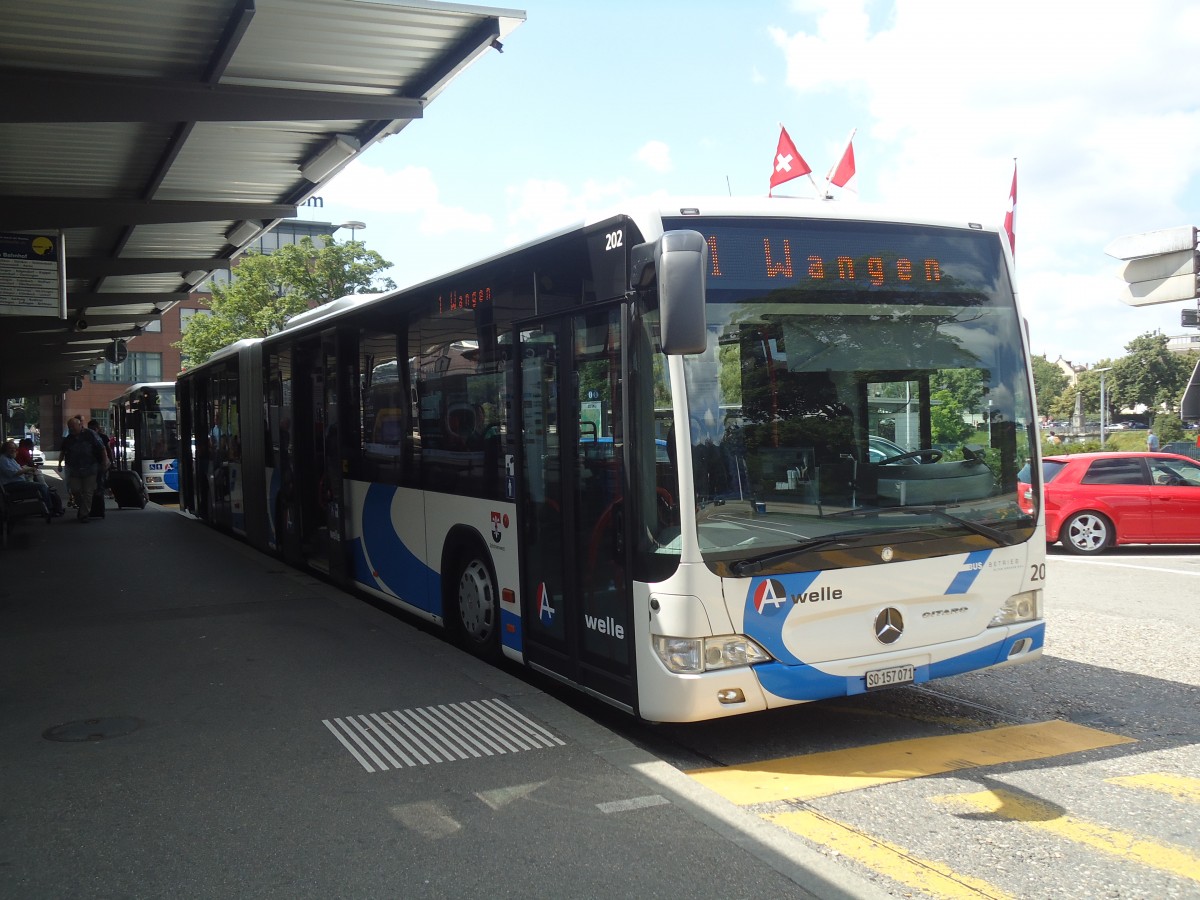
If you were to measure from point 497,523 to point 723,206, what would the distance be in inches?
108

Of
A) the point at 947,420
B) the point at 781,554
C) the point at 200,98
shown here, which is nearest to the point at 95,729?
the point at 781,554

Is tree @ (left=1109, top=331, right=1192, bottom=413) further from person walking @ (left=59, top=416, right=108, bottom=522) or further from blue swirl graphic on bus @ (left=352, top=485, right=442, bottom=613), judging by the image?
blue swirl graphic on bus @ (left=352, top=485, right=442, bottom=613)

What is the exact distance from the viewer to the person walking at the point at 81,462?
20641mm

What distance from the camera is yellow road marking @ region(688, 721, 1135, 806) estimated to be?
17.5 feet

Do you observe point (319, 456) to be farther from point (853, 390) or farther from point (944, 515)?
point (944, 515)

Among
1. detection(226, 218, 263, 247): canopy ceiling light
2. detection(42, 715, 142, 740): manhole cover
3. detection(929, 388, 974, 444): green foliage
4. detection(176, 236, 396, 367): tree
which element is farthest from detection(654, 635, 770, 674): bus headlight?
detection(176, 236, 396, 367): tree

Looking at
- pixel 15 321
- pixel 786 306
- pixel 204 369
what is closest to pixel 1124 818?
pixel 786 306

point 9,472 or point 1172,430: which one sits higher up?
point 9,472

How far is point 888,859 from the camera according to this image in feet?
14.5

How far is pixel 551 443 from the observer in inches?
Answer: 259

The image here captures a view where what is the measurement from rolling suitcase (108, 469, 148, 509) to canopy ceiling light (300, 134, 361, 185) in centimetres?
1351

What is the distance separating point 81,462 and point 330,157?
11.2m

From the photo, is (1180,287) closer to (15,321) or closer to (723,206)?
(723,206)

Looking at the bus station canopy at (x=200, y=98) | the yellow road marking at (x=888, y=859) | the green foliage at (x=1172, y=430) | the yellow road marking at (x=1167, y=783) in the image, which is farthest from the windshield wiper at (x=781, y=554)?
the green foliage at (x=1172, y=430)
